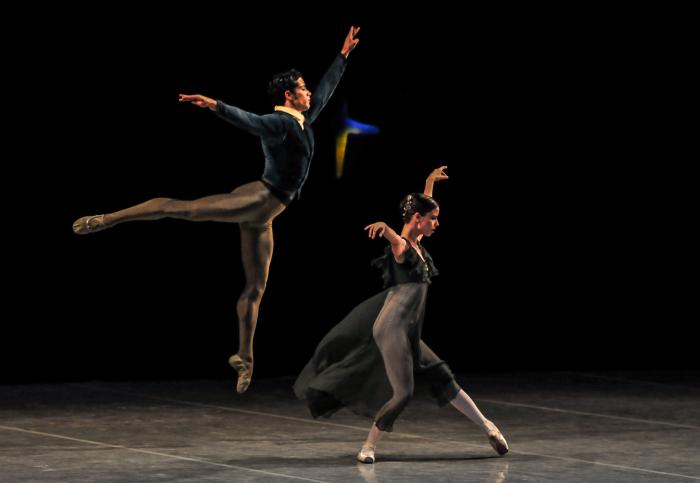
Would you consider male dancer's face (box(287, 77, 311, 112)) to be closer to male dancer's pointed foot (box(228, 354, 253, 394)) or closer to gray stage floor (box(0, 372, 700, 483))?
male dancer's pointed foot (box(228, 354, 253, 394))

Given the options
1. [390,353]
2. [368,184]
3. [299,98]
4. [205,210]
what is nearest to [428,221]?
[390,353]

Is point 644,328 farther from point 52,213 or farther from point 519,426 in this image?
point 52,213

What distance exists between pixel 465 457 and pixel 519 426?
1266 mm

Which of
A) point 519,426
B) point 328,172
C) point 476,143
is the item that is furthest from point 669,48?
point 519,426

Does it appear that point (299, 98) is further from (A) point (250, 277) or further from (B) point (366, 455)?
(B) point (366, 455)

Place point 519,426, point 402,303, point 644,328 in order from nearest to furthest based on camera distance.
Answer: point 402,303
point 519,426
point 644,328

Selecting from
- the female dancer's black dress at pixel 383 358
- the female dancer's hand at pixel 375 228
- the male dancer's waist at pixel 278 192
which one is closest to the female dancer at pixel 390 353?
the female dancer's black dress at pixel 383 358

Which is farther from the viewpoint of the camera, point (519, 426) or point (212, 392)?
point (212, 392)

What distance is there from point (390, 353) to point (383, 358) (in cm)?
7

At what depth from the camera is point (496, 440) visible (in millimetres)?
7383

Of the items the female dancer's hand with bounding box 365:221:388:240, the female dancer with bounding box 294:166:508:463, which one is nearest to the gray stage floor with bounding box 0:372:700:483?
the female dancer with bounding box 294:166:508:463

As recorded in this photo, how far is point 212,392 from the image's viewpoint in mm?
9883

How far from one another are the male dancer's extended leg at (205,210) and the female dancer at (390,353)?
1190 millimetres

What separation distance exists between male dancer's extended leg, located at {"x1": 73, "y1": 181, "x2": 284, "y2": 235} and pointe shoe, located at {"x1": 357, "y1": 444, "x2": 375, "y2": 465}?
5.59 ft
